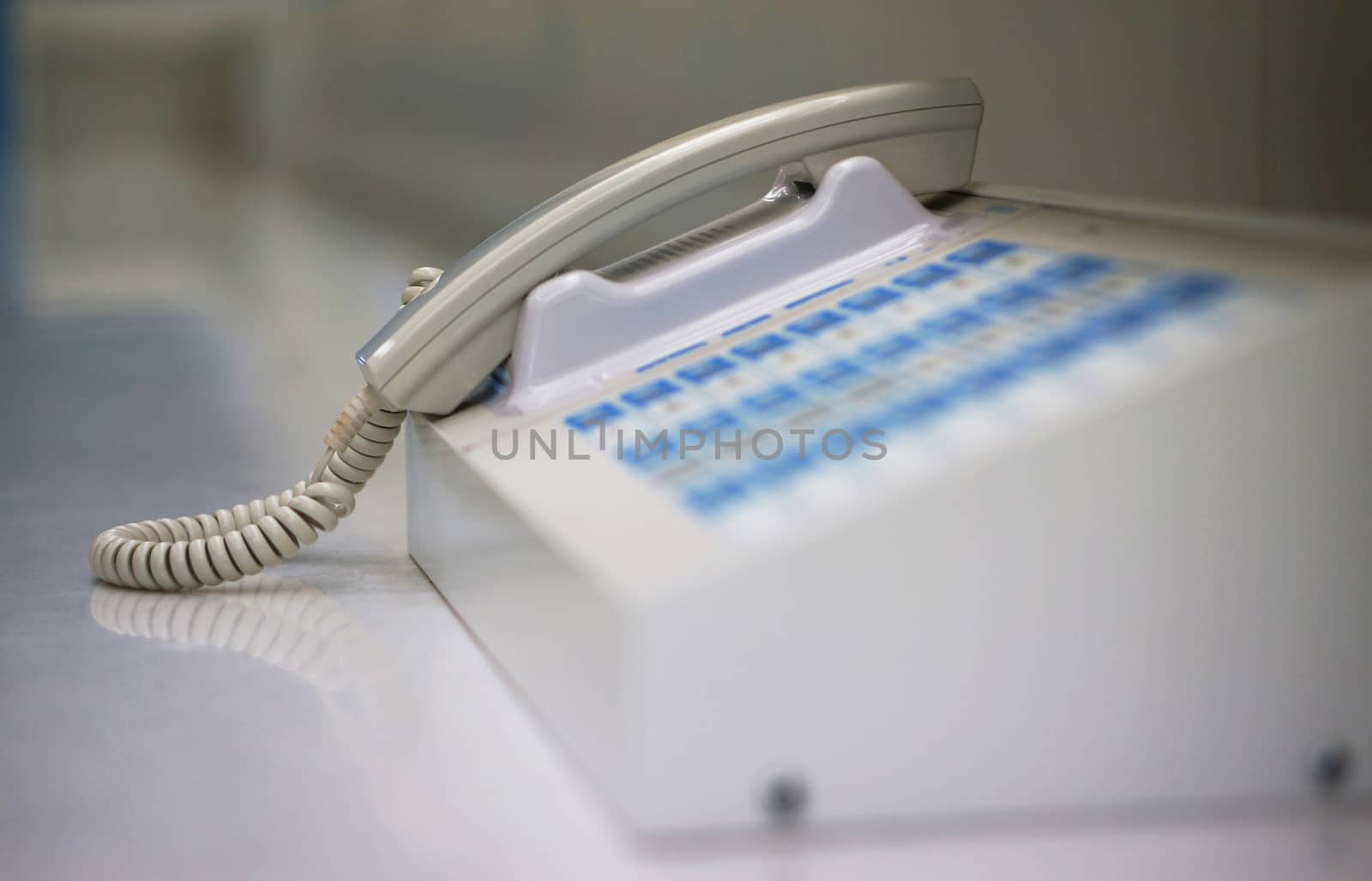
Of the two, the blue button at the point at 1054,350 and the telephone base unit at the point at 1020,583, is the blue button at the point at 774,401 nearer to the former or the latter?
the telephone base unit at the point at 1020,583

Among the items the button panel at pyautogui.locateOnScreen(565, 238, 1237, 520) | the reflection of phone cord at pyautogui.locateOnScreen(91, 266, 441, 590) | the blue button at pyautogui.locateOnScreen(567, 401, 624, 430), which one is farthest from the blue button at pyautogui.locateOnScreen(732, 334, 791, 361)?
→ the reflection of phone cord at pyautogui.locateOnScreen(91, 266, 441, 590)

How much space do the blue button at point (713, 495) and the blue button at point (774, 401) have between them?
0.34 feet

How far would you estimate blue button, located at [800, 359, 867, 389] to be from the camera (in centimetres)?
96

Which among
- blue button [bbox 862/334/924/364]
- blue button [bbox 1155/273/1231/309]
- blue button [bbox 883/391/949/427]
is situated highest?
blue button [bbox 1155/273/1231/309]

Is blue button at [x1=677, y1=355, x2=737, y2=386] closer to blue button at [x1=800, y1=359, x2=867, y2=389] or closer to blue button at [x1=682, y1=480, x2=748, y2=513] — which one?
blue button at [x1=800, y1=359, x2=867, y2=389]

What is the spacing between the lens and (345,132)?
897cm

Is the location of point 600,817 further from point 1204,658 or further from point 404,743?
point 1204,658

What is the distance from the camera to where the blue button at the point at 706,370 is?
1.06 meters

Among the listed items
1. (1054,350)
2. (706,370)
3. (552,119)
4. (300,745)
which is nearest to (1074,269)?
(1054,350)

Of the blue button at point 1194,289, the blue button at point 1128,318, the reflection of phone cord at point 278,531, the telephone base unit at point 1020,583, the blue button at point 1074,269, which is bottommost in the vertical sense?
the reflection of phone cord at point 278,531

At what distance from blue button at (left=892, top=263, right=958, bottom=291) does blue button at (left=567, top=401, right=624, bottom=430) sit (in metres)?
0.24

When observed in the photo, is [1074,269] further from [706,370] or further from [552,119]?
[552,119]

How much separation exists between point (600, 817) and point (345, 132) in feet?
28.3

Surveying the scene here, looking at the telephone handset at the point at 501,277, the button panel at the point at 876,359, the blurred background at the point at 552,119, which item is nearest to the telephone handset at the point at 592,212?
the telephone handset at the point at 501,277
